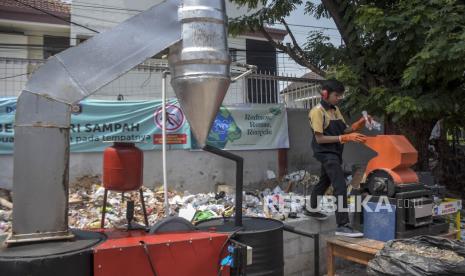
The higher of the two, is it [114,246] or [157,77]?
[157,77]

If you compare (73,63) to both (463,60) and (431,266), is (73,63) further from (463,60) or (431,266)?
(463,60)

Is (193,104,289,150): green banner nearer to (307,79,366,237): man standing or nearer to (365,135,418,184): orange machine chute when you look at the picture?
(307,79,366,237): man standing

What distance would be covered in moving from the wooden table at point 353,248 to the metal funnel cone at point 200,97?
2.51 metres

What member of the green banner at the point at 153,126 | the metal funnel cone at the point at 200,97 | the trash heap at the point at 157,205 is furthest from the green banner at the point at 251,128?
the metal funnel cone at the point at 200,97

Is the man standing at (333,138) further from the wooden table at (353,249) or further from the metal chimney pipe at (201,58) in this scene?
the metal chimney pipe at (201,58)

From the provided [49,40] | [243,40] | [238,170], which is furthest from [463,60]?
[49,40]

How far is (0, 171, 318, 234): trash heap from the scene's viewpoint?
5.43 metres

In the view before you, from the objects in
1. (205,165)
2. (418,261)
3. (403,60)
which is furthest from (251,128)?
(418,261)

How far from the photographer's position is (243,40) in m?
16.3

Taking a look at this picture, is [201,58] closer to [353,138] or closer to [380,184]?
[353,138]

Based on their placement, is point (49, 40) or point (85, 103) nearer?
point (85, 103)

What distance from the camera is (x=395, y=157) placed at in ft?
14.3

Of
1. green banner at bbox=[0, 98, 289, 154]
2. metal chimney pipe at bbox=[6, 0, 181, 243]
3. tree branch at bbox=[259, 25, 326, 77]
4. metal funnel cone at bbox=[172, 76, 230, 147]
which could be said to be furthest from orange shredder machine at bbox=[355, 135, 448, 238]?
tree branch at bbox=[259, 25, 326, 77]

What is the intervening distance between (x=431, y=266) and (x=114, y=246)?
266cm
